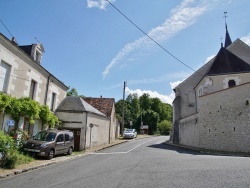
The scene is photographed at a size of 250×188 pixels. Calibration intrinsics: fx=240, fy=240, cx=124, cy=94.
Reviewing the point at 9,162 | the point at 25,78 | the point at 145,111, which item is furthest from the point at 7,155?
the point at 145,111

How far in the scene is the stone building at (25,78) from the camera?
14.3 meters

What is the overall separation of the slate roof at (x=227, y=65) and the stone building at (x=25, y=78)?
56.9ft

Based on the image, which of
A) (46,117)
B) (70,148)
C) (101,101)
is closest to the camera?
(70,148)

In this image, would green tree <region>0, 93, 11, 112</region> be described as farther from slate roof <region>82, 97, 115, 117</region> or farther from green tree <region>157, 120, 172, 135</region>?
green tree <region>157, 120, 172, 135</region>

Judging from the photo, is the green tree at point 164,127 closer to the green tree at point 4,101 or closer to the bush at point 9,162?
the green tree at point 4,101

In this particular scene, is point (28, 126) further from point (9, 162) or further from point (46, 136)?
point (9, 162)

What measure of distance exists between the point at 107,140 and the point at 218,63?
633 inches

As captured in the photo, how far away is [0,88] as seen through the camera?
45.4ft

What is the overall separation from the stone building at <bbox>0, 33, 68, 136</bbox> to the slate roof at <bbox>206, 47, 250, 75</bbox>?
17333mm

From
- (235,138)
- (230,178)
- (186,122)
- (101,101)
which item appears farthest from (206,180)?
(101,101)

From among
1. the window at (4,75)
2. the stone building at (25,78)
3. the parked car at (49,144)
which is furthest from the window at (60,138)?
the window at (4,75)

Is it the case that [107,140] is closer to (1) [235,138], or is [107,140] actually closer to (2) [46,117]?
(2) [46,117]

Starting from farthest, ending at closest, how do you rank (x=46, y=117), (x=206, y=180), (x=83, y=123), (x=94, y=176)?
1. (x=83, y=123)
2. (x=46, y=117)
3. (x=94, y=176)
4. (x=206, y=180)

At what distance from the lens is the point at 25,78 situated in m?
16.5
